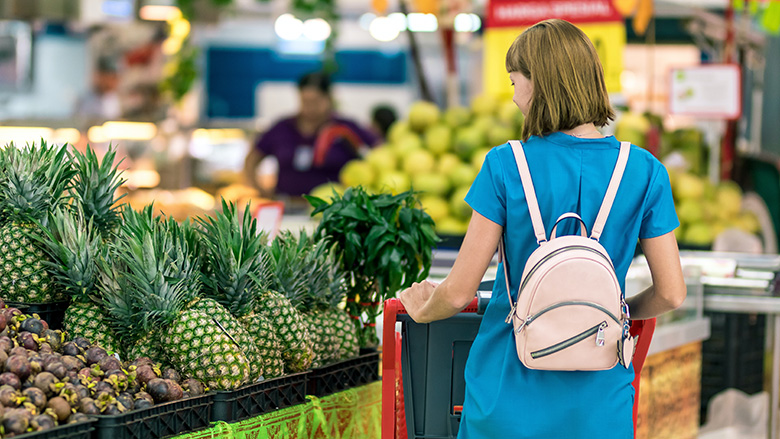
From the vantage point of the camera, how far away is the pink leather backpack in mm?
1896

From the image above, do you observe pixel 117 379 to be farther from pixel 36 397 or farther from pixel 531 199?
pixel 531 199

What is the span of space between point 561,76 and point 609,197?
0.30m

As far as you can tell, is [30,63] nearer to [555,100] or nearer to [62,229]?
[62,229]

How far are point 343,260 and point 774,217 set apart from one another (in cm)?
527

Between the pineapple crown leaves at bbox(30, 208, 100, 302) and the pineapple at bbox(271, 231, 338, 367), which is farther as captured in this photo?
the pineapple at bbox(271, 231, 338, 367)

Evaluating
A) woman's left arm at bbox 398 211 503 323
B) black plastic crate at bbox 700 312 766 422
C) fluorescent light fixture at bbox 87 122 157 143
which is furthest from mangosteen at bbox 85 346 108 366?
fluorescent light fixture at bbox 87 122 157 143

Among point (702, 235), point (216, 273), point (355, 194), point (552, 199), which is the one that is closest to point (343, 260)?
point (355, 194)

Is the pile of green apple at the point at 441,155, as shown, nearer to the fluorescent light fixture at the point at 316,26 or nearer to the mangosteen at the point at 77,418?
the fluorescent light fixture at the point at 316,26

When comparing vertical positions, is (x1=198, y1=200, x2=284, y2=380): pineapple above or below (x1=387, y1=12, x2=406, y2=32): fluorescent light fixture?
below

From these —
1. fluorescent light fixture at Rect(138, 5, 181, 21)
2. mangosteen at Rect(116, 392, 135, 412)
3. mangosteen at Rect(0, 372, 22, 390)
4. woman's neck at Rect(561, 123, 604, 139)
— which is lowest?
mangosteen at Rect(116, 392, 135, 412)

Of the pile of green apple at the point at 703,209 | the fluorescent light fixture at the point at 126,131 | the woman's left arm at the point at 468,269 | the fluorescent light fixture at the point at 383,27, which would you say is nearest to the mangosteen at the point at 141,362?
the woman's left arm at the point at 468,269

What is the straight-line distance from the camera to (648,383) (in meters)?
3.67

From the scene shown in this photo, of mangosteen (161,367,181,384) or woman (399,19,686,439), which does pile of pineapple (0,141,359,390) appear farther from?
woman (399,19,686,439)

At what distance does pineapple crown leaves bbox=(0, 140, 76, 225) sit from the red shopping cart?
3.67 ft
